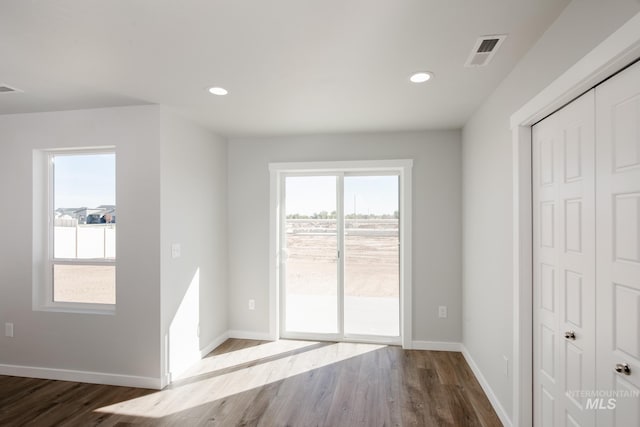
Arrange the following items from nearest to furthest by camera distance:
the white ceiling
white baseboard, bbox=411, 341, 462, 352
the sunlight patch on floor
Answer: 1. the white ceiling
2. the sunlight patch on floor
3. white baseboard, bbox=411, 341, 462, 352

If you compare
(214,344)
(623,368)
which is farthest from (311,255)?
(623,368)

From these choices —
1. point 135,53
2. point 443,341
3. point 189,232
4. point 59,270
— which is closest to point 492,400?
point 443,341

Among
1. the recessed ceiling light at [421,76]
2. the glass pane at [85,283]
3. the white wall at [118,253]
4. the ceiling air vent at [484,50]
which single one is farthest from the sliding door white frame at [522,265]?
the glass pane at [85,283]

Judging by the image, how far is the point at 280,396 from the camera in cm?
274

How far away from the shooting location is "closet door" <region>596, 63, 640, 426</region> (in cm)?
122

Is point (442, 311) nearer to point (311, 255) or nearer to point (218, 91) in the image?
point (311, 255)

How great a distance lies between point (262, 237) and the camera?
4051mm

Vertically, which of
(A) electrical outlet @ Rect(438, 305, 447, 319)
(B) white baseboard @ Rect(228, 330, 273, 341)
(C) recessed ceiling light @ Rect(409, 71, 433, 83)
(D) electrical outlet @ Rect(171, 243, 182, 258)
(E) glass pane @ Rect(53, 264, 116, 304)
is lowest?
(B) white baseboard @ Rect(228, 330, 273, 341)

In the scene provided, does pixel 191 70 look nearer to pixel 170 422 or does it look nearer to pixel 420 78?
Answer: pixel 420 78

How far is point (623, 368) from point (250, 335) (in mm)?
3602

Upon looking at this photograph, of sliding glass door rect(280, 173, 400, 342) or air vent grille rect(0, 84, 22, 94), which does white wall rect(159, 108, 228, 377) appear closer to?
sliding glass door rect(280, 173, 400, 342)

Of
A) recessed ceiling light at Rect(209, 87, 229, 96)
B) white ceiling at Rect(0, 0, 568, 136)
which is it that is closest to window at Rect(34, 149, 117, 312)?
white ceiling at Rect(0, 0, 568, 136)

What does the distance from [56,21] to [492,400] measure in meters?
3.80

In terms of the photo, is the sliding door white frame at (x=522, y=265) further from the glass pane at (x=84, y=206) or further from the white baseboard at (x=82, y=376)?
the glass pane at (x=84, y=206)
